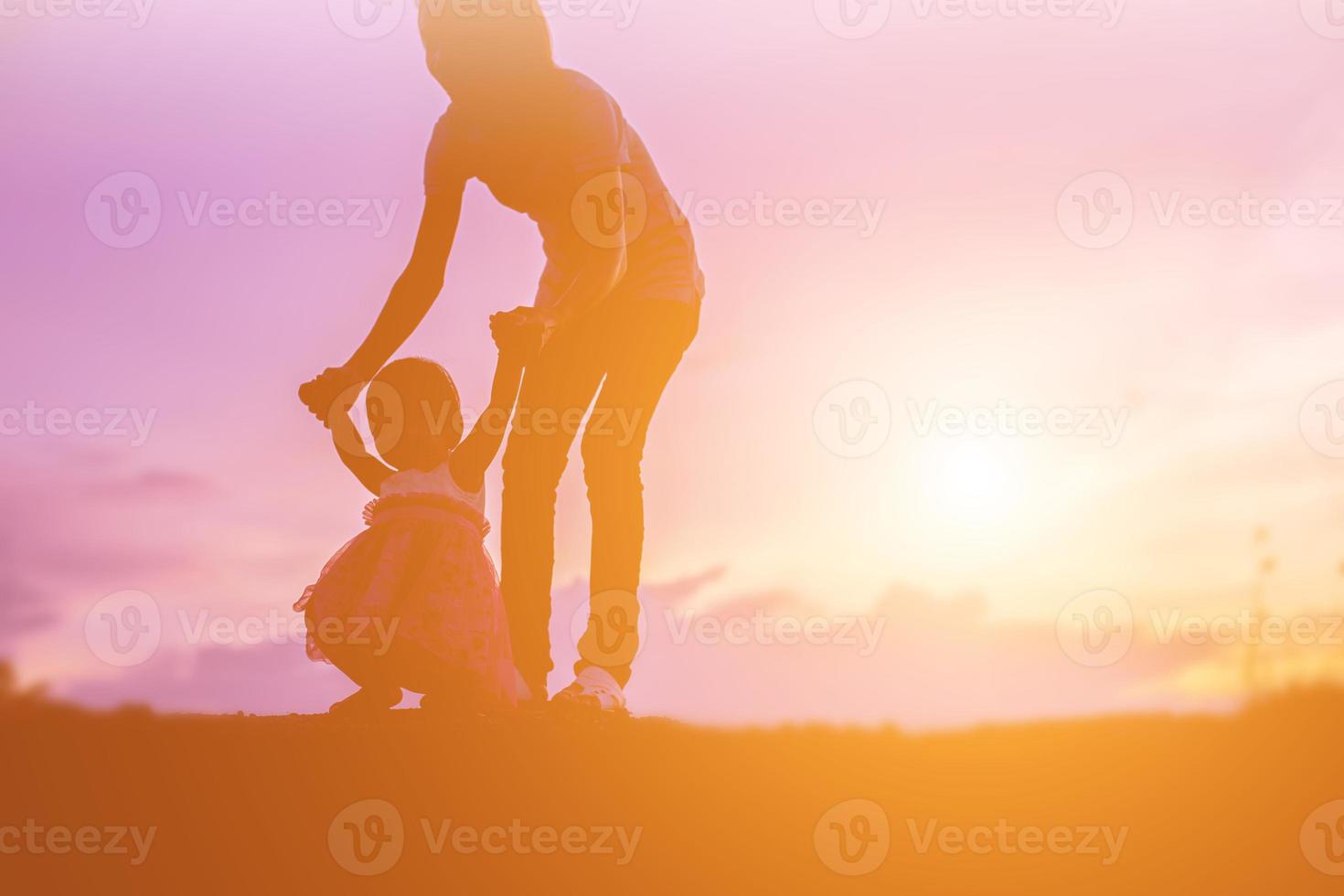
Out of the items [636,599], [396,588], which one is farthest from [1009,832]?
[396,588]

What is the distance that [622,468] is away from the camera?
5723mm

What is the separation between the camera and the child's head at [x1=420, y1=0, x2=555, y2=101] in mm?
5359

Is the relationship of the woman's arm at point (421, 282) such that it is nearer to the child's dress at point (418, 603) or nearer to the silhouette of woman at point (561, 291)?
the silhouette of woman at point (561, 291)

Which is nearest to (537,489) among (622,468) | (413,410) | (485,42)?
(622,468)

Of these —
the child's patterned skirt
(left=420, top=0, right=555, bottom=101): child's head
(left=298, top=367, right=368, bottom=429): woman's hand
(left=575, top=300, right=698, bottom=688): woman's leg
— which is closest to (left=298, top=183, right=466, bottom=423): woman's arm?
(left=298, top=367, right=368, bottom=429): woman's hand

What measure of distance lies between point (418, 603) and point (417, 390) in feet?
3.02

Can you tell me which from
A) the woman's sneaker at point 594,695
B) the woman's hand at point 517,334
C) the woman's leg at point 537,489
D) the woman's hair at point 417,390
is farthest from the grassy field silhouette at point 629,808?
the woman's hand at point 517,334

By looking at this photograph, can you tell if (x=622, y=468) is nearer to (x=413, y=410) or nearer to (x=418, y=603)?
(x=413, y=410)

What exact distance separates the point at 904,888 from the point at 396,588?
2355mm

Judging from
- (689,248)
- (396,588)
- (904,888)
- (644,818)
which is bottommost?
(904,888)

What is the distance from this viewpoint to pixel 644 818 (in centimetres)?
412

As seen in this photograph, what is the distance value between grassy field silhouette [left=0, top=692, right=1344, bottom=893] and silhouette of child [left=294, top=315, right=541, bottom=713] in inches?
9.5

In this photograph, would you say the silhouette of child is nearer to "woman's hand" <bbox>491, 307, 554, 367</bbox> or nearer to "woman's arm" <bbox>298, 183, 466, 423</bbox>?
"woman's hand" <bbox>491, 307, 554, 367</bbox>

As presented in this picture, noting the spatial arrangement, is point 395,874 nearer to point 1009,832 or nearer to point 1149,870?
point 1009,832
